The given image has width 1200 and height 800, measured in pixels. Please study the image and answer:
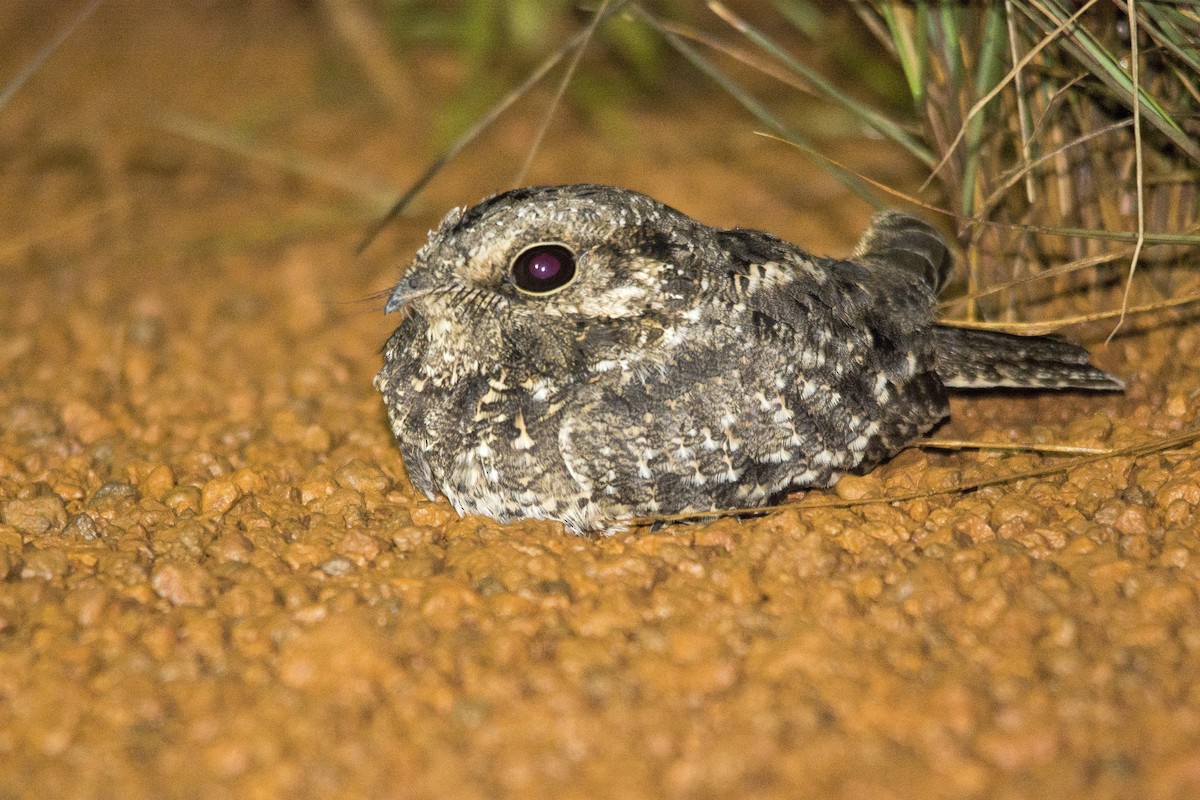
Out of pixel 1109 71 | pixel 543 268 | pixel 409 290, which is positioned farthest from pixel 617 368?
pixel 1109 71

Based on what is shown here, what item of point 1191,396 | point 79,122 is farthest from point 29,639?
point 79,122

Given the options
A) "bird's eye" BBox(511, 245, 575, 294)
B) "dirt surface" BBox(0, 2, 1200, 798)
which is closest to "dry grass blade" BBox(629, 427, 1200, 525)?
"dirt surface" BBox(0, 2, 1200, 798)

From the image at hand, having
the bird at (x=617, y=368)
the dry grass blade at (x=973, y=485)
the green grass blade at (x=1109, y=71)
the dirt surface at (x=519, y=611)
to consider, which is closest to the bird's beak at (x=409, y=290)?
the bird at (x=617, y=368)

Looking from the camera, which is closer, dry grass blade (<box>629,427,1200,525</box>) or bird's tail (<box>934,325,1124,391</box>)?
dry grass blade (<box>629,427,1200,525</box>)

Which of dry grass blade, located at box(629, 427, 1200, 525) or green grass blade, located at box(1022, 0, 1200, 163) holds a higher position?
green grass blade, located at box(1022, 0, 1200, 163)

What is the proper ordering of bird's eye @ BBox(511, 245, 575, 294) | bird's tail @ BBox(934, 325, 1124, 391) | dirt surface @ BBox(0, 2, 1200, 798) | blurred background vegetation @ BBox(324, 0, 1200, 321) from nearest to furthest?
dirt surface @ BBox(0, 2, 1200, 798), bird's eye @ BBox(511, 245, 575, 294), blurred background vegetation @ BBox(324, 0, 1200, 321), bird's tail @ BBox(934, 325, 1124, 391)

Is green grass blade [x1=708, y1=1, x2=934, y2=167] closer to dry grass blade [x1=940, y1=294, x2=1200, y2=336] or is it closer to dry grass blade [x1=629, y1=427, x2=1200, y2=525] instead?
dry grass blade [x1=940, y1=294, x2=1200, y2=336]

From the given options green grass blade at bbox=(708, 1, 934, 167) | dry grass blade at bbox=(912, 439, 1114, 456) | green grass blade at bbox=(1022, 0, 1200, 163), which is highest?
green grass blade at bbox=(1022, 0, 1200, 163)

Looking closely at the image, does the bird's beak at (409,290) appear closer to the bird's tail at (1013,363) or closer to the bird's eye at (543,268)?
the bird's eye at (543,268)

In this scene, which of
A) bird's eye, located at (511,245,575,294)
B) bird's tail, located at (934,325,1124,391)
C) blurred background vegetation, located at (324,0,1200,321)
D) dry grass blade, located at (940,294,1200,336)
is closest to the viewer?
bird's eye, located at (511,245,575,294)

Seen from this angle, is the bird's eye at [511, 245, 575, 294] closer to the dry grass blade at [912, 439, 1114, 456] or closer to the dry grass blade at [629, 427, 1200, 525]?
the dry grass blade at [629, 427, 1200, 525]
